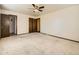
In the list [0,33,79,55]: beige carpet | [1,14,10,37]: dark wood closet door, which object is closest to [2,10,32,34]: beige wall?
[1,14,10,37]: dark wood closet door

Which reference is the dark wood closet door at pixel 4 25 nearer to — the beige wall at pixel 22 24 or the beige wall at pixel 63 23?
the beige wall at pixel 22 24

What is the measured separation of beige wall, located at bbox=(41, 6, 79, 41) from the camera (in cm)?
380

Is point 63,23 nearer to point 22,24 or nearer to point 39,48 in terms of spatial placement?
point 39,48

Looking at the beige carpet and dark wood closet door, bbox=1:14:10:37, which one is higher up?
dark wood closet door, bbox=1:14:10:37

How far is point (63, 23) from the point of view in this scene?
4410 millimetres

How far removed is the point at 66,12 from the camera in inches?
165

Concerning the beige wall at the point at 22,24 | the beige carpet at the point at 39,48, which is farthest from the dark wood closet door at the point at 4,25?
the beige carpet at the point at 39,48

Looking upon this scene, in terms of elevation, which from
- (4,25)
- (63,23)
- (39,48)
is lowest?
(39,48)

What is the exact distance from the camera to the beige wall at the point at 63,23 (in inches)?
150

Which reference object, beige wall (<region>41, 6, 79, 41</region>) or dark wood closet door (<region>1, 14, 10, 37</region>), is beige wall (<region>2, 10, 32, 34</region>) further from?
beige wall (<region>41, 6, 79, 41</region>)

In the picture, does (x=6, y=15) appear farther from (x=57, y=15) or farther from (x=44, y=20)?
(x=57, y=15)

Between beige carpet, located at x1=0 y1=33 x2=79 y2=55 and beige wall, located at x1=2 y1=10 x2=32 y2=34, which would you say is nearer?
beige carpet, located at x1=0 y1=33 x2=79 y2=55

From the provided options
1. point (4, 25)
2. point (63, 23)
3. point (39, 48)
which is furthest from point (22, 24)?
point (39, 48)

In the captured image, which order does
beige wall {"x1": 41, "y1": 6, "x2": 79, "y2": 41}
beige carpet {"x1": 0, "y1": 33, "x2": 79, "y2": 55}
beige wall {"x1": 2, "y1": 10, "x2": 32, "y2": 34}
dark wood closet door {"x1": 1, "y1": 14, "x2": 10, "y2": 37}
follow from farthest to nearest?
beige wall {"x1": 2, "y1": 10, "x2": 32, "y2": 34} < dark wood closet door {"x1": 1, "y1": 14, "x2": 10, "y2": 37} < beige wall {"x1": 41, "y1": 6, "x2": 79, "y2": 41} < beige carpet {"x1": 0, "y1": 33, "x2": 79, "y2": 55}
